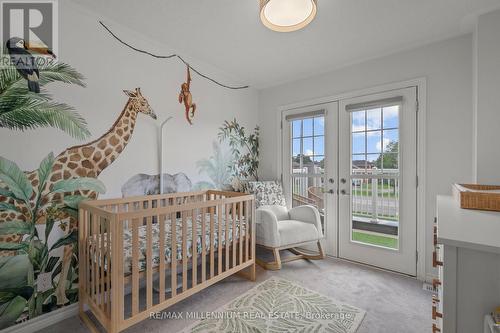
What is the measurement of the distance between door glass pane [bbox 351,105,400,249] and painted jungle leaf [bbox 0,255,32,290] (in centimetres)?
298

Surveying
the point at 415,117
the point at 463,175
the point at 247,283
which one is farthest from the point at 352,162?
the point at 247,283

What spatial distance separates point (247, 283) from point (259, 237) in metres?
0.54

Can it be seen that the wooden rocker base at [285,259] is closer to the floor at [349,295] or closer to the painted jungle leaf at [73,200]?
the floor at [349,295]

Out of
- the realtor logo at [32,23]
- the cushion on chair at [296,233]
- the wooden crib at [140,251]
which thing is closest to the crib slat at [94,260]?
the wooden crib at [140,251]

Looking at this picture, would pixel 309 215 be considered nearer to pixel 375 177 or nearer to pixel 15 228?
pixel 375 177

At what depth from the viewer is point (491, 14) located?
5.82 ft

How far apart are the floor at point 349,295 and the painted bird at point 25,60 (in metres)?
1.72

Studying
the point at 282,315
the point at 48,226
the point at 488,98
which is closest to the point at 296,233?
the point at 282,315

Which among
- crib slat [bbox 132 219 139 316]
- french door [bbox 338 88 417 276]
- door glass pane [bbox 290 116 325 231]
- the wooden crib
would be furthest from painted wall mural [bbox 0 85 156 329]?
french door [bbox 338 88 417 276]

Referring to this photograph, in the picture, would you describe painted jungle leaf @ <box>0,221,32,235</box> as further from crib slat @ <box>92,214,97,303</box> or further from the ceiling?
the ceiling

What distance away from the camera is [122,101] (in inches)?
81.0

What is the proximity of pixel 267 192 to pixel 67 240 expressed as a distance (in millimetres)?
2127

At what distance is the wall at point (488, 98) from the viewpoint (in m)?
1.74

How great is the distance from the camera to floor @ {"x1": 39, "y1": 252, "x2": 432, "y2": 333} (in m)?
1.62
